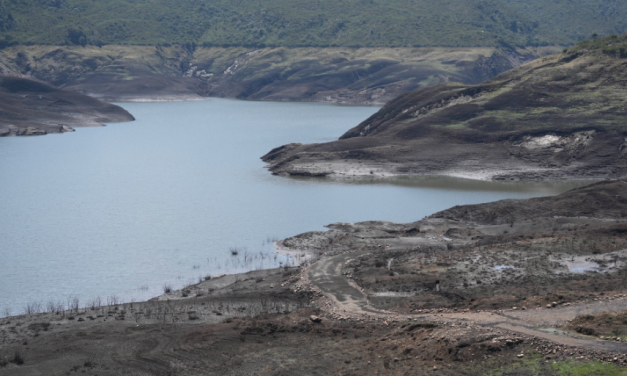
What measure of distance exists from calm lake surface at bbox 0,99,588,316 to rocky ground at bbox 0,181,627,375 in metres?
5.20

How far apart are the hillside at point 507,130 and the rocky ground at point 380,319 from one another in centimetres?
3690

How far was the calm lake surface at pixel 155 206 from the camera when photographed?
42.7 meters

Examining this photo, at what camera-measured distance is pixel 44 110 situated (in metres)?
140

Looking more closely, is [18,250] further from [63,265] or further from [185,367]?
[185,367]

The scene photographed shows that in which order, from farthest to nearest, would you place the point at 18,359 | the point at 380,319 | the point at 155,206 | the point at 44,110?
the point at 44,110, the point at 155,206, the point at 380,319, the point at 18,359

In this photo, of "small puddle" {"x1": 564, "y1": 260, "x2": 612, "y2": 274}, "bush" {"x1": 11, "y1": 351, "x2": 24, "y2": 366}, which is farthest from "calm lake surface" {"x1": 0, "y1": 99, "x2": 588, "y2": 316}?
"small puddle" {"x1": 564, "y1": 260, "x2": 612, "y2": 274}

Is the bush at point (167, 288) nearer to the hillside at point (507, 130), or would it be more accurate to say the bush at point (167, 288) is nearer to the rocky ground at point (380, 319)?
the rocky ground at point (380, 319)

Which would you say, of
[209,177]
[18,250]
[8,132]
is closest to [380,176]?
[209,177]

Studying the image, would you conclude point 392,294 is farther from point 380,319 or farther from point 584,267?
point 584,267

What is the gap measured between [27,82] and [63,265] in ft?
389

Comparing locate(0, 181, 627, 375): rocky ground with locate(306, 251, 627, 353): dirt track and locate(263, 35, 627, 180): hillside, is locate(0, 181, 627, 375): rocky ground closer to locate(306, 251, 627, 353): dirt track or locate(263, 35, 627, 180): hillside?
locate(306, 251, 627, 353): dirt track

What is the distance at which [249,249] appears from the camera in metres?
48.0

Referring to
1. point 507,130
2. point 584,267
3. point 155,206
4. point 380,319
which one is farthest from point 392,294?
point 507,130

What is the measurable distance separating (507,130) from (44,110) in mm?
90686
